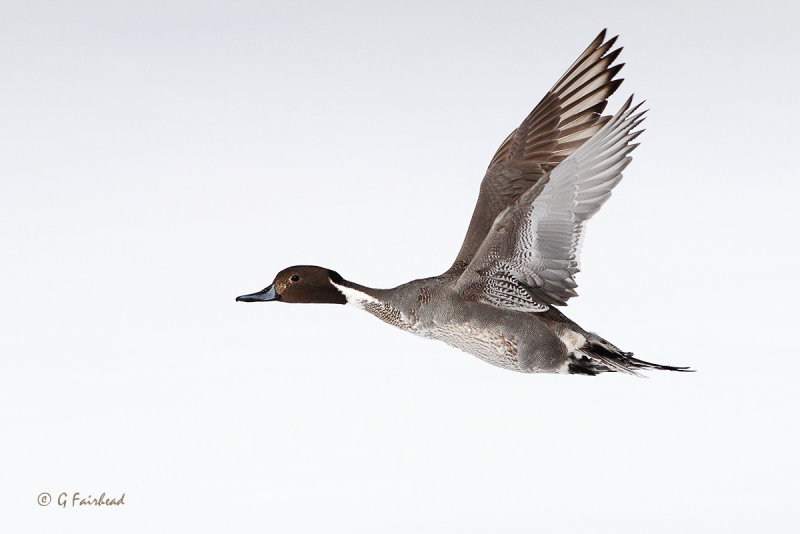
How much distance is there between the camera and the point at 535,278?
1.79 meters

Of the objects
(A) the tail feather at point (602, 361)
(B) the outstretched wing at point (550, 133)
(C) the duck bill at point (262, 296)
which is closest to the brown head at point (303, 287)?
(C) the duck bill at point (262, 296)

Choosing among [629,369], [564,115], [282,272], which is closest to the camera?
[629,369]

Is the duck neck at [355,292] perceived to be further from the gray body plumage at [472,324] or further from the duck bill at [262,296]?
the duck bill at [262,296]

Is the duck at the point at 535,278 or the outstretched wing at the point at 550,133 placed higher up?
the outstretched wing at the point at 550,133

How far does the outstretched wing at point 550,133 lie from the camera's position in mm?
1960

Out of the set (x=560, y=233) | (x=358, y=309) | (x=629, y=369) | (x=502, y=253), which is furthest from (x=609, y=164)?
(x=358, y=309)

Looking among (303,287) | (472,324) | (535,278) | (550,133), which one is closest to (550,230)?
(535,278)

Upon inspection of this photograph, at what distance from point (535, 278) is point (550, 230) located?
12 centimetres

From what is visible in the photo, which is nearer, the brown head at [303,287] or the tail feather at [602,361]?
the tail feather at [602,361]

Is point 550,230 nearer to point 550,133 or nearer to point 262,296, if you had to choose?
point 550,133

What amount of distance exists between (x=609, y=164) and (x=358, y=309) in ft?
2.15

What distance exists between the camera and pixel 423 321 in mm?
1834

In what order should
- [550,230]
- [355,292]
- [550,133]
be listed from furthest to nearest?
[550,133], [355,292], [550,230]

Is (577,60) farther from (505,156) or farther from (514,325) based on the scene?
(514,325)
